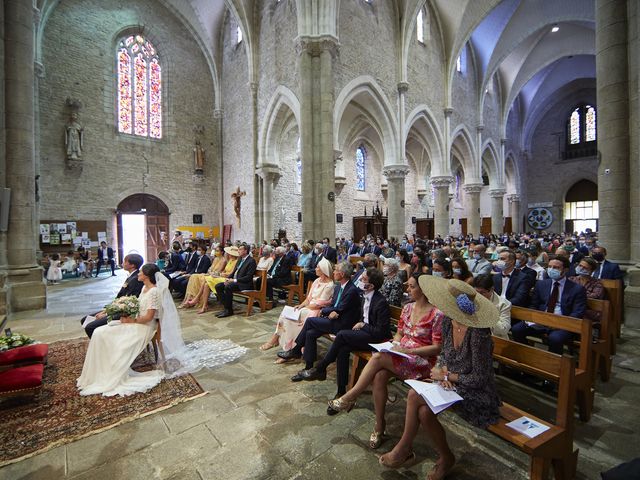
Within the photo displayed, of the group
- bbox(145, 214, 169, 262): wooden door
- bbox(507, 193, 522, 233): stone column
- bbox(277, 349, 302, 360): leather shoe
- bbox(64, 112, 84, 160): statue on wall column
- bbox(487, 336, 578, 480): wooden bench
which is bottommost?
bbox(277, 349, 302, 360): leather shoe

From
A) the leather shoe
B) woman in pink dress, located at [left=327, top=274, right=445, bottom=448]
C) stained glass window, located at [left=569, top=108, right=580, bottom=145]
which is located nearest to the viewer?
woman in pink dress, located at [left=327, top=274, right=445, bottom=448]

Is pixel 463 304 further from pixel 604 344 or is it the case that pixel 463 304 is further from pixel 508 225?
pixel 508 225

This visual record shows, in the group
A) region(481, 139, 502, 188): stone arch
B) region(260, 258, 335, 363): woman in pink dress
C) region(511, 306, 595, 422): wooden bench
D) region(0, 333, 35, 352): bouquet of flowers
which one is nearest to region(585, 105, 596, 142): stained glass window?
region(481, 139, 502, 188): stone arch

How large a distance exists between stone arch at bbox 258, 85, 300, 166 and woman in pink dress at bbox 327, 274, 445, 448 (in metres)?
12.8

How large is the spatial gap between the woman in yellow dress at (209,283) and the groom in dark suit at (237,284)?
319 mm

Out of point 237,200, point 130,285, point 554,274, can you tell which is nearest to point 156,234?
point 237,200

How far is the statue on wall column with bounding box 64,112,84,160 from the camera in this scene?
13.7 meters

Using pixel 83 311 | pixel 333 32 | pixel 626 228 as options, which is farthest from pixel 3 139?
pixel 626 228

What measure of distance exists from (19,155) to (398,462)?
9126 millimetres

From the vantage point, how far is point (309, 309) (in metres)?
4.66

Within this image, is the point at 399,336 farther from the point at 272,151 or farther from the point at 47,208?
the point at 47,208

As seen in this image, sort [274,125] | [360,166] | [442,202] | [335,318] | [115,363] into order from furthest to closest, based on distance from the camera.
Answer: [360,166] → [442,202] → [274,125] → [335,318] → [115,363]

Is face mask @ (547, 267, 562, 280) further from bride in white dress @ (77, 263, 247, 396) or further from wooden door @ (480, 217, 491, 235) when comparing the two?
wooden door @ (480, 217, 491, 235)

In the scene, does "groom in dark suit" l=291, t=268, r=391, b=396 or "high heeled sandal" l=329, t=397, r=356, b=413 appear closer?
"high heeled sandal" l=329, t=397, r=356, b=413
